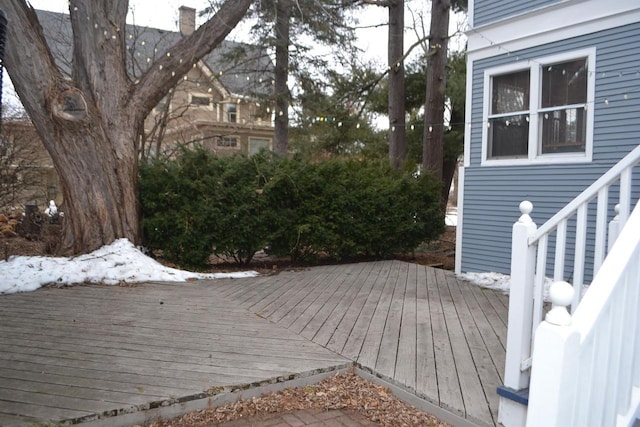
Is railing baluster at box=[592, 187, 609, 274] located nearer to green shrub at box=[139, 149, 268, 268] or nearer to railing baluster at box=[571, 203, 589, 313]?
railing baluster at box=[571, 203, 589, 313]

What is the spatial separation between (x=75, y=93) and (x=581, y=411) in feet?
19.7

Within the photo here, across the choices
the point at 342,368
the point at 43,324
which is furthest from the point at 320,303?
the point at 43,324

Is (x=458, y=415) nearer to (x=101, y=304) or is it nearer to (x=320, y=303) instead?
(x=320, y=303)

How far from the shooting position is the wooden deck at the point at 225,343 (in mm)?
2492

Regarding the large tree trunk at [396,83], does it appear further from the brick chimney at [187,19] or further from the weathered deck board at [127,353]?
the weathered deck board at [127,353]

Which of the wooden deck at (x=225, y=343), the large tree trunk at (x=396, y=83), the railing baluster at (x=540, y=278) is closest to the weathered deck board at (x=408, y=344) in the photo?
the wooden deck at (x=225, y=343)

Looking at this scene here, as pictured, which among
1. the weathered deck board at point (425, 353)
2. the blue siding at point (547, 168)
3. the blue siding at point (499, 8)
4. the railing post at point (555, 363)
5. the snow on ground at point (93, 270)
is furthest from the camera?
the blue siding at point (499, 8)

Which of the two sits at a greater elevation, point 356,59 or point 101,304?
point 356,59

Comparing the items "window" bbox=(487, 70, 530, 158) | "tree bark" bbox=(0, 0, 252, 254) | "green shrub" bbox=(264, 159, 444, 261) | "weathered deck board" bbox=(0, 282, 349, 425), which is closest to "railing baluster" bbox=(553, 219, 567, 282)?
"weathered deck board" bbox=(0, 282, 349, 425)

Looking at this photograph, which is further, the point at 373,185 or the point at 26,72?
the point at 373,185

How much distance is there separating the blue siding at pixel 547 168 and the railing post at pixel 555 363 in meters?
4.80

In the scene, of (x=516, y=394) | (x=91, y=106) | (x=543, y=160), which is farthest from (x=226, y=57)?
(x=516, y=394)

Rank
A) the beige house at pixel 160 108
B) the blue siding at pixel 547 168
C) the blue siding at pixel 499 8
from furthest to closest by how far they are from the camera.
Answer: the beige house at pixel 160 108
the blue siding at pixel 499 8
the blue siding at pixel 547 168

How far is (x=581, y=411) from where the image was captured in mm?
1463
